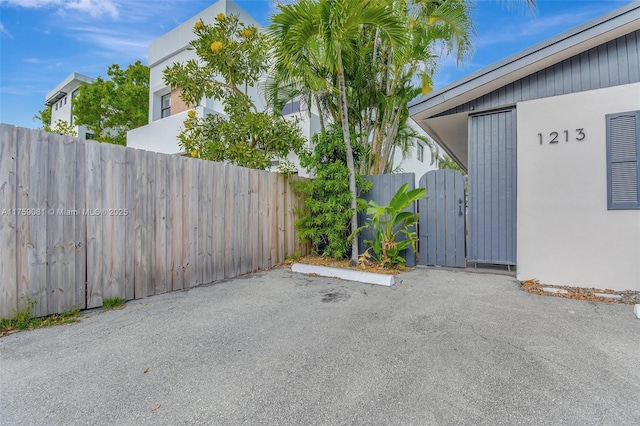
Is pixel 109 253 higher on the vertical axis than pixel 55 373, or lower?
higher

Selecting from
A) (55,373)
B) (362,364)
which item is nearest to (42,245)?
(55,373)

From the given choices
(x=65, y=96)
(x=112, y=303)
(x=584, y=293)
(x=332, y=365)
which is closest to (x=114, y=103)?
(x=65, y=96)

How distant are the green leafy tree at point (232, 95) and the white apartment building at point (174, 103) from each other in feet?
6.29

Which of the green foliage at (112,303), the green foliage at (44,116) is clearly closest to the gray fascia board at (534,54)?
the green foliage at (112,303)

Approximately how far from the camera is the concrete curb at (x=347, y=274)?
4328 mm

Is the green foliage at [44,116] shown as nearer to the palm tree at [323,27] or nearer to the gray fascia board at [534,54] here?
the palm tree at [323,27]

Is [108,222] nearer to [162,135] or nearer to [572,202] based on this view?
[572,202]

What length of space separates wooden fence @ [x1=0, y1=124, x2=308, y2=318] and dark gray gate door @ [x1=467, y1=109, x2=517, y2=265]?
4032 mm

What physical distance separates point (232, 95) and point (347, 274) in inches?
208

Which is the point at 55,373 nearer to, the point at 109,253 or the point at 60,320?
the point at 60,320

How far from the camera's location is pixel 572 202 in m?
4.09

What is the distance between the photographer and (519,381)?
1.90 meters

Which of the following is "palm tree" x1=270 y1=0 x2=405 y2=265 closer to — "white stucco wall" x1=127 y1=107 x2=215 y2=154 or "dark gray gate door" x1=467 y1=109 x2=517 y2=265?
"dark gray gate door" x1=467 y1=109 x2=517 y2=265

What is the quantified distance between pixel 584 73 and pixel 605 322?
3.60 meters
